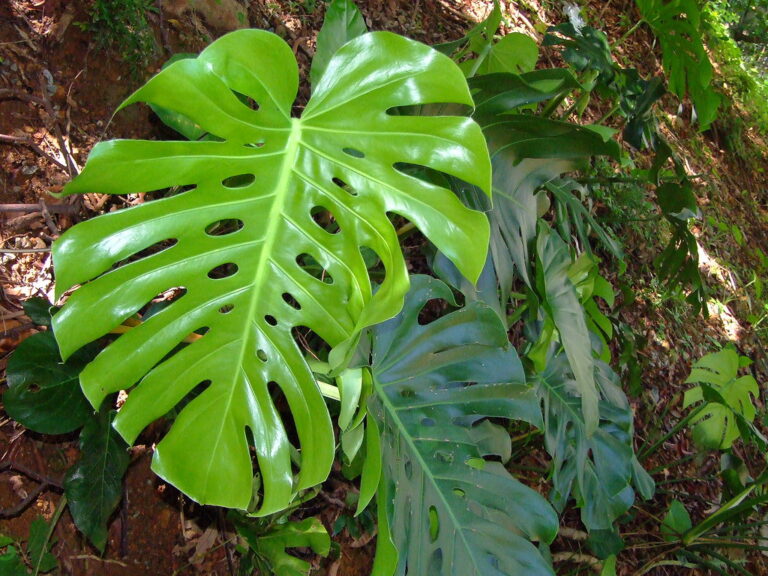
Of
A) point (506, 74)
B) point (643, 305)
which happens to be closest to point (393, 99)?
point (506, 74)

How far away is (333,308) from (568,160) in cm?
64

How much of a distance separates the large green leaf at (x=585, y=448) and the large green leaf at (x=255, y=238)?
86cm

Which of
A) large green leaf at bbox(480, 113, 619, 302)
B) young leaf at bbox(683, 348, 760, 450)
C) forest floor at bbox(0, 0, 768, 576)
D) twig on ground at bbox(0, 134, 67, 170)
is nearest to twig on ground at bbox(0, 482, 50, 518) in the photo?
forest floor at bbox(0, 0, 768, 576)

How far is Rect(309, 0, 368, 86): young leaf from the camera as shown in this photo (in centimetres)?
143

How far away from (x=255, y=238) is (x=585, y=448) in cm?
116

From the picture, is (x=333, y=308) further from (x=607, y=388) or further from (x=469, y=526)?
(x=607, y=388)

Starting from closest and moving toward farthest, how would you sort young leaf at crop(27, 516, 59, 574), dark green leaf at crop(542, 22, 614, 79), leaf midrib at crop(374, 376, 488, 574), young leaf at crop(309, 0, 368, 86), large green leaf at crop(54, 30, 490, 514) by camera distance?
1. large green leaf at crop(54, 30, 490, 514)
2. young leaf at crop(27, 516, 59, 574)
3. leaf midrib at crop(374, 376, 488, 574)
4. young leaf at crop(309, 0, 368, 86)
5. dark green leaf at crop(542, 22, 614, 79)

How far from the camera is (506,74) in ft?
3.96

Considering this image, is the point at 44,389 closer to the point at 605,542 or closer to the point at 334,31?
the point at 334,31

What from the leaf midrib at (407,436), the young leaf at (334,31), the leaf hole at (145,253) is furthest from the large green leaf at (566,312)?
the leaf hole at (145,253)

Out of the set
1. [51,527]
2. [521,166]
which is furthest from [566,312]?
[51,527]

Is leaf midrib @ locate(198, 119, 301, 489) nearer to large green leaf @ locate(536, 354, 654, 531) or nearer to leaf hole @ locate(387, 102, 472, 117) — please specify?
leaf hole @ locate(387, 102, 472, 117)

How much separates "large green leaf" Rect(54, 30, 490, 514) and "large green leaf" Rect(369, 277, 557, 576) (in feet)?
→ 0.81

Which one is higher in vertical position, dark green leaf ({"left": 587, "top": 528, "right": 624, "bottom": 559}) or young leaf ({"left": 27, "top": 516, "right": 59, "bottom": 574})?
young leaf ({"left": 27, "top": 516, "right": 59, "bottom": 574})
